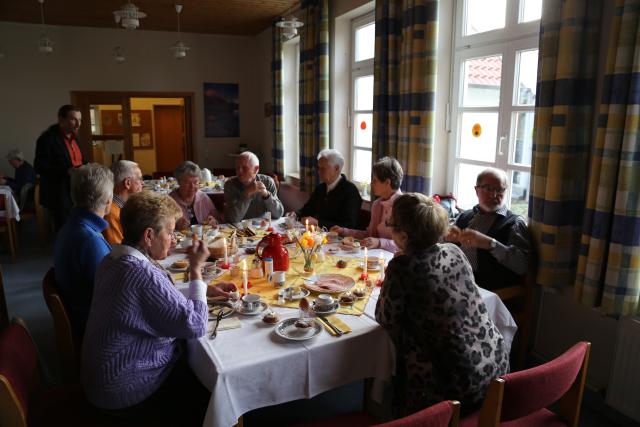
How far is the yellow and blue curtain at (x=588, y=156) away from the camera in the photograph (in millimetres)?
2014

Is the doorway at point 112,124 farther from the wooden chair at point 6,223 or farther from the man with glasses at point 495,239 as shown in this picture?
the man with glasses at point 495,239

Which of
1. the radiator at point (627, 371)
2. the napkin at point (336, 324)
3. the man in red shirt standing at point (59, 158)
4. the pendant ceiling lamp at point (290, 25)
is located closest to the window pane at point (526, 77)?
the radiator at point (627, 371)

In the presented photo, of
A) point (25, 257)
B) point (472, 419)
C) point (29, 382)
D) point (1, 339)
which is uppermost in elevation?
point (1, 339)

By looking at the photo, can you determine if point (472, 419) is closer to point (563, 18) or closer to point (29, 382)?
point (29, 382)

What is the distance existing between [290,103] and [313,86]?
1.64m

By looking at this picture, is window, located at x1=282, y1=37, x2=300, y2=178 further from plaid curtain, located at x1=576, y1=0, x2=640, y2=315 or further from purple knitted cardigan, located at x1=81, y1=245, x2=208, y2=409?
purple knitted cardigan, located at x1=81, y1=245, x2=208, y2=409

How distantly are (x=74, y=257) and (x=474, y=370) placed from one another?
1664mm

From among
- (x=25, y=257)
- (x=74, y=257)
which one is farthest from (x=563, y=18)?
(x=25, y=257)

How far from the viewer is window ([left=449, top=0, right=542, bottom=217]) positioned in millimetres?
3029

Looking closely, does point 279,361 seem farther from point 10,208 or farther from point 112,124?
point 112,124

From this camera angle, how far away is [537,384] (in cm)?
134

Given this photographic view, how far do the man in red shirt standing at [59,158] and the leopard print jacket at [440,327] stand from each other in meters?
4.06

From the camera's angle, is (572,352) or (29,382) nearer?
(572,352)

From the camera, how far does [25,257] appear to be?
17.5 ft
